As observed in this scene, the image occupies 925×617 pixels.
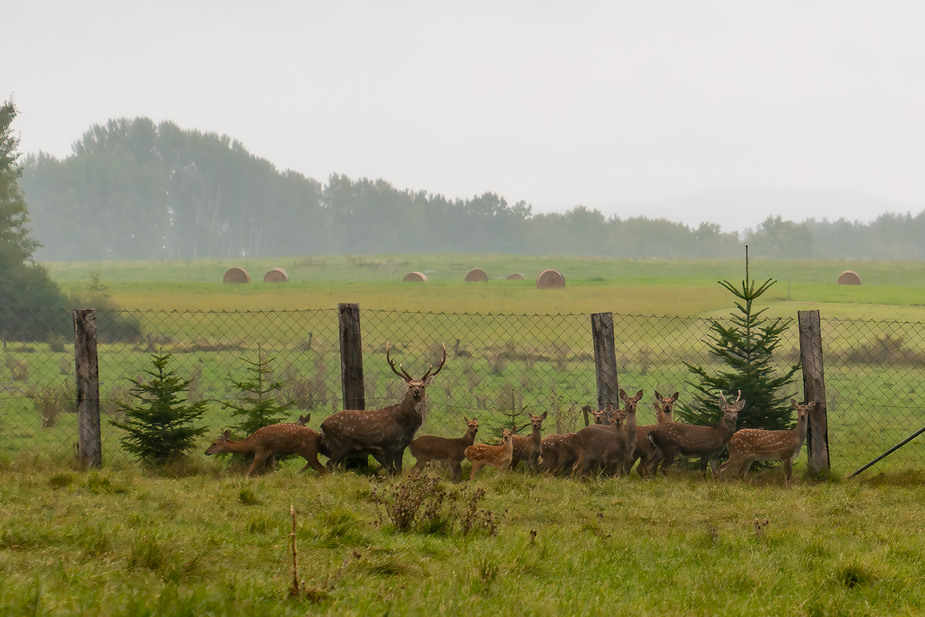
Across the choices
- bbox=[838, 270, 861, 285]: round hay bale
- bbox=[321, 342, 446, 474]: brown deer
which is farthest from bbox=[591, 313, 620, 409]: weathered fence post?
bbox=[838, 270, 861, 285]: round hay bale

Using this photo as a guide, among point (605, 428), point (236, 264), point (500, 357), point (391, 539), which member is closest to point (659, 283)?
point (500, 357)

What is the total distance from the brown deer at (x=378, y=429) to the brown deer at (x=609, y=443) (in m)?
2.07

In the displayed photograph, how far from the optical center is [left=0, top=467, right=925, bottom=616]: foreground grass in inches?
193

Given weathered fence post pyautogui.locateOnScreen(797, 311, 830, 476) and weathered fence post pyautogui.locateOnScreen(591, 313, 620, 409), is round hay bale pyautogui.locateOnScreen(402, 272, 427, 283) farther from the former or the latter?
weathered fence post pyautogui.locateOnScreen(797, 311, 830, 476)

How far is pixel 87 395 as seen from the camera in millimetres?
10828

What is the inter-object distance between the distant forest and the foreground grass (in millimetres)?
123091

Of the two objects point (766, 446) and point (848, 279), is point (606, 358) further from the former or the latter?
point (848, 279)

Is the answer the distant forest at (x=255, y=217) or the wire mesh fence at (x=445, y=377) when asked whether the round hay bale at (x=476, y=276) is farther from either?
the distant forest at (x=255, y=217)

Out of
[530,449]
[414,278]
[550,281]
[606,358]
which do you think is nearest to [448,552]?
[530,449]

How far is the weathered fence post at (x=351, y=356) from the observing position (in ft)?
36.5

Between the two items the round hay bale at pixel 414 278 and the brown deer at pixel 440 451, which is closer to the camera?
the brown deer at pixel 440 451

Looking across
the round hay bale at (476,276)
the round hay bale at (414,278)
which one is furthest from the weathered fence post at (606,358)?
the round hay bale at (476,276)

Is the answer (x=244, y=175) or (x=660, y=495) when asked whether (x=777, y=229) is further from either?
(x=660, y=495)

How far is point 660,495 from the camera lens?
9.55 metres
